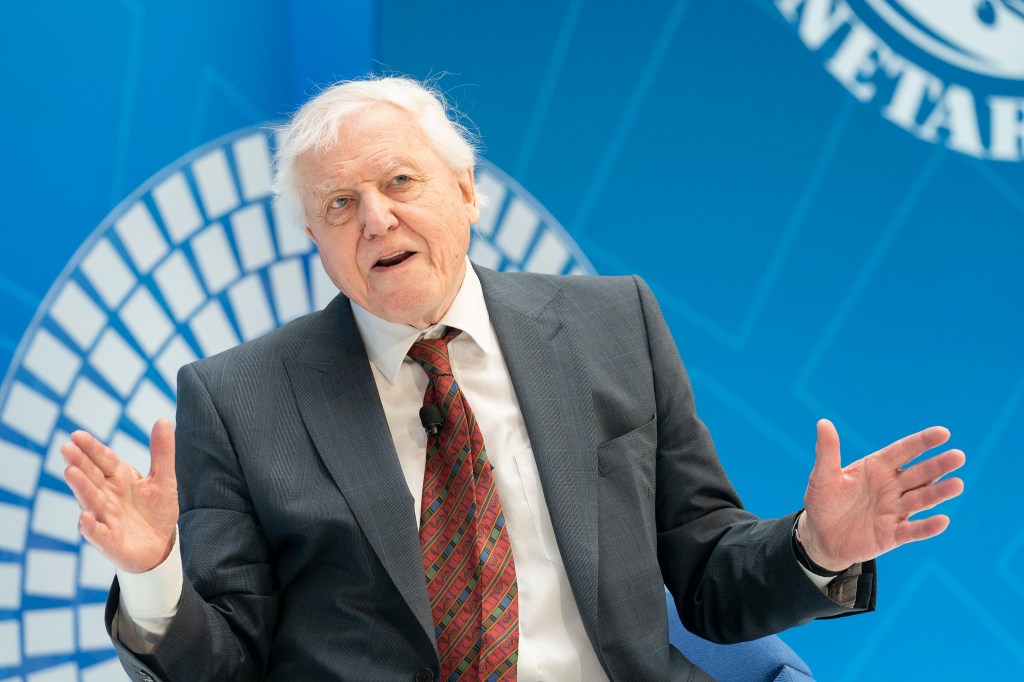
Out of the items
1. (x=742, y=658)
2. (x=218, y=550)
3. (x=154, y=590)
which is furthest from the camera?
(x=742, y=658)

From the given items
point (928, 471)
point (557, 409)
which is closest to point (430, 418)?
point (557, 409)

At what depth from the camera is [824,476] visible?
169 centimetres

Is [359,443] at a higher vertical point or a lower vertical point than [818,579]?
higher

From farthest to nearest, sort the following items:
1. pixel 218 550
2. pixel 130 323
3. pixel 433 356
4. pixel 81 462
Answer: pixel 130 323
pixel 433 356
pixel 218 550
pixel 81 462

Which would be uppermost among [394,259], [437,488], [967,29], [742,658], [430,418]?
[967,29]

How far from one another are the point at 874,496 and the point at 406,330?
2.81ft

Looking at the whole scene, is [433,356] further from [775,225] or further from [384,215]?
[775,225]

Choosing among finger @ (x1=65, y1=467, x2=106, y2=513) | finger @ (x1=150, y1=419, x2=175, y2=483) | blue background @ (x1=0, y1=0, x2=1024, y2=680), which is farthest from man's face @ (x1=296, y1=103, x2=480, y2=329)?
blue background @ (x1=0, y1=0, x2=1024, y2=680)

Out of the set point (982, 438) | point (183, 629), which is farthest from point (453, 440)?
point (982, 438)

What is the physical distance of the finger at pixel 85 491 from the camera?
1475 mm

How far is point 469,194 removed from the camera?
6.79 feet

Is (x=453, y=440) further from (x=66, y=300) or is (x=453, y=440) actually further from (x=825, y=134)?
(x=825, y=134)

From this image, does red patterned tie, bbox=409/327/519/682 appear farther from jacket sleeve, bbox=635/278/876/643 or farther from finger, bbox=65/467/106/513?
finger, bbox=65/467/106/513

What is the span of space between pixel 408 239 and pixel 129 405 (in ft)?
3.40
